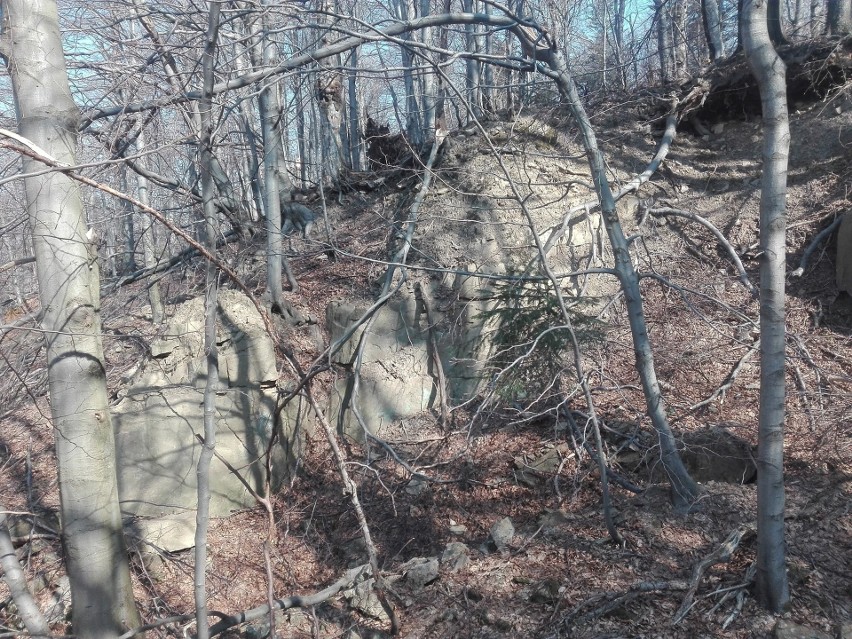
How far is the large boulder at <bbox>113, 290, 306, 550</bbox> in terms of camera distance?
25.1 ft

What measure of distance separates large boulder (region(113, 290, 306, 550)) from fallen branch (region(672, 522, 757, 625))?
4.86m

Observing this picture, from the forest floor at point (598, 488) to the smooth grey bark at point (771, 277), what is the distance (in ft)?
2.45

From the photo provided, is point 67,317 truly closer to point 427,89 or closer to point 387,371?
point 387,371

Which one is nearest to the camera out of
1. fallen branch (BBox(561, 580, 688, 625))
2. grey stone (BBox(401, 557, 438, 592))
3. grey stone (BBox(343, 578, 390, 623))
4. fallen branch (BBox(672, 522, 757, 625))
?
fallen branch (BBox(672, 522, 757, 625))

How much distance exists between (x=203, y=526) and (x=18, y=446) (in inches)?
274

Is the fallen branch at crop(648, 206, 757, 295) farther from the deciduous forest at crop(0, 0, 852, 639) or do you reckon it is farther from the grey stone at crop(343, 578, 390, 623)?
the grey stone at crop(343, 578, 390, 623)

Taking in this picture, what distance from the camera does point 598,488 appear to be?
642cm

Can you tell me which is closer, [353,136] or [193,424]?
[193,424]

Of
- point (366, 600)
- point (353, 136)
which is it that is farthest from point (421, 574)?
point (353, 136)

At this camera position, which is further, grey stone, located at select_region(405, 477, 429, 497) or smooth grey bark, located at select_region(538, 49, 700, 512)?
grey stone, located at select_region(405, 477, 429, 497)

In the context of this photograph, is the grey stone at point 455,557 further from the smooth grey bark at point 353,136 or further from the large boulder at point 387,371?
the smooth grey bark at point 353,136

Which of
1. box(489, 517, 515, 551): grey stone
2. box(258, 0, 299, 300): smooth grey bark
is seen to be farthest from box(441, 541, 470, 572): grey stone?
box(258, 0, 299, 300): smooth grey bark

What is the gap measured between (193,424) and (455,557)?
4.20 meters

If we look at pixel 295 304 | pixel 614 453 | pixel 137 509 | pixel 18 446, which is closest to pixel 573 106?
pixel 614 453
